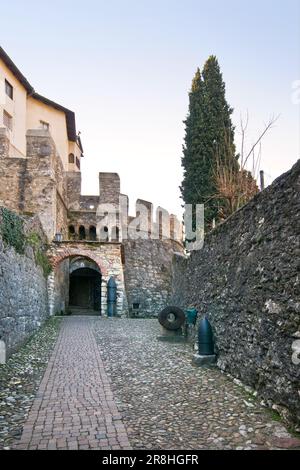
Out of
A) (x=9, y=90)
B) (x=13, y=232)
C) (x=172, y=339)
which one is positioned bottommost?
(x=172, y=339)

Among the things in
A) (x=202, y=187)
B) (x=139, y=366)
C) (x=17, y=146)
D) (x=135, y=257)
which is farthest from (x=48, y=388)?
(x=17, y=146)

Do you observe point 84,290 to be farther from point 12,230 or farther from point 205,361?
point 205,361

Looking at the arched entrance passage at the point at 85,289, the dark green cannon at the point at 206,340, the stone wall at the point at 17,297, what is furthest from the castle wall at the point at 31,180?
the dark green cannon at the point at 206,340

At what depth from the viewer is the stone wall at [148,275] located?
21281 mm

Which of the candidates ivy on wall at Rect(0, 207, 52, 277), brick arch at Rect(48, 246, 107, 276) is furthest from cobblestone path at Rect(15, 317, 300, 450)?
brick arch at Rect(48, 246, 107, 276)

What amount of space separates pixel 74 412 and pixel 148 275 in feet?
60.7

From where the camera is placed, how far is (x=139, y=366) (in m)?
6.20

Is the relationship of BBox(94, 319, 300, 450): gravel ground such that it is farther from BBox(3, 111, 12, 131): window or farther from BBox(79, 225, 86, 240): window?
BBox(3, 111, 12, 131): window

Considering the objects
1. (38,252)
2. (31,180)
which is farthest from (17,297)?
(31,180)

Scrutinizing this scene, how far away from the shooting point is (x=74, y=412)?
3.97m

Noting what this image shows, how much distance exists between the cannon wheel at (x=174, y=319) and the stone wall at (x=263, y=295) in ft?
8.30

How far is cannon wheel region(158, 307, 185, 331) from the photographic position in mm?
9641

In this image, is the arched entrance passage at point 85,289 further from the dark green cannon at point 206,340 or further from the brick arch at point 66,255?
the dark green cannon at point 206,340
